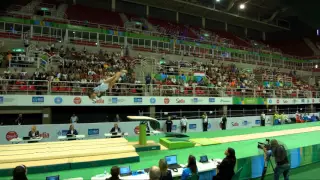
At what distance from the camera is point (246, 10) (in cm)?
3641

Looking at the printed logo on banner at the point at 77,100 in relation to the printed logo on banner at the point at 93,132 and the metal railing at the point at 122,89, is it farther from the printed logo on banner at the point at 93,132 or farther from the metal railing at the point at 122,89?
the printed logo on banner at the point at 93,132

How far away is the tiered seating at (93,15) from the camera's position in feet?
79.2

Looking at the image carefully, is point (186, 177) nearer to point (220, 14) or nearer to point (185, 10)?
point (185, 10)

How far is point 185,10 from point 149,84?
73.3ft

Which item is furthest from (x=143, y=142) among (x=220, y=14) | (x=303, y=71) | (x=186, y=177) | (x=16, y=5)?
(x=303, y=71)

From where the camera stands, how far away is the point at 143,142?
8.55 metres

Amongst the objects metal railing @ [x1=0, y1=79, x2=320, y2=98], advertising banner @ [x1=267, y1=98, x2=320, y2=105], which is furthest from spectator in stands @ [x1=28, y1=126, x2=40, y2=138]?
advertising banner @ [x1=267, y1=98, x2=320, y2=105]

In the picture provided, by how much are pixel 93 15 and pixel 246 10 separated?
1005 inches

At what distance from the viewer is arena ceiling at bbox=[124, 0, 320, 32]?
3108 cm

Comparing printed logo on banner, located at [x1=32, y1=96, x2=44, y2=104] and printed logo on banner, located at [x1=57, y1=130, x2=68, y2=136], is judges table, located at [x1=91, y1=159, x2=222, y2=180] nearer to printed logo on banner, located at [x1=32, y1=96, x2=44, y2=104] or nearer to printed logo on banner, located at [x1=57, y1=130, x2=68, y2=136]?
printed logo on banner, located at [x1=57, y1=130, x2=68, y2=136]

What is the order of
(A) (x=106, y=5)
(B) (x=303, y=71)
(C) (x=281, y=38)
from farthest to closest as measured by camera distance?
1. (C) (x=281, y=38)
2. (B) (x=303, y=71)
3. (A) (x=106, y=5)

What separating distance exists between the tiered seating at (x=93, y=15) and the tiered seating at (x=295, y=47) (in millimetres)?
30943

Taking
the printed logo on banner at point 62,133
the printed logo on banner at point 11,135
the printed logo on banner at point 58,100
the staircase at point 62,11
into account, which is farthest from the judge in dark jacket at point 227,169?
the staircase at point 62,11

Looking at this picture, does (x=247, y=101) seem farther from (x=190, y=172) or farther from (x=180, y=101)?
(x=190, y=172)
